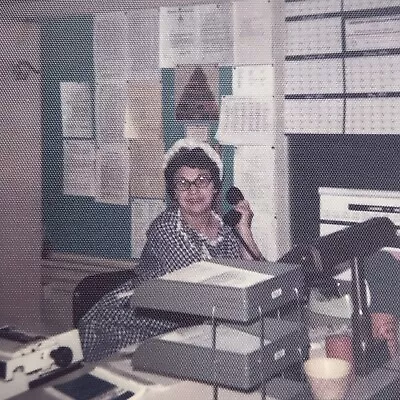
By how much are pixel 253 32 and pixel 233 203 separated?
2.38ft

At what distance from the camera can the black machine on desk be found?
143cm

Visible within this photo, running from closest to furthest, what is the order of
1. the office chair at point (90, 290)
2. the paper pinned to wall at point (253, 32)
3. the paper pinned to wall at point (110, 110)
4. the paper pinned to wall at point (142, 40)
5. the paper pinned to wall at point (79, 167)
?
the office chair at point (90, 290), the paper pinned to wall at point (253, 32), the paper pinned to wall at point (142, 40), the paper pinned to wall at point (110, 110), the paper pinned to wall at point (79, 167)

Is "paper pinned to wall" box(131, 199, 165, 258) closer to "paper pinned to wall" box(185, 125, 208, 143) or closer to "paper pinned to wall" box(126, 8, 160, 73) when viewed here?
"paper pinned to wall" box(185, 125, 208, 143)

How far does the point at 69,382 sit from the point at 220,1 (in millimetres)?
1842

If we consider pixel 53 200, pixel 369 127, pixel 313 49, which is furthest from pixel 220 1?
pixel 53 200

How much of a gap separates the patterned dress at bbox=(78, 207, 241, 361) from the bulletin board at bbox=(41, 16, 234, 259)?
53cm

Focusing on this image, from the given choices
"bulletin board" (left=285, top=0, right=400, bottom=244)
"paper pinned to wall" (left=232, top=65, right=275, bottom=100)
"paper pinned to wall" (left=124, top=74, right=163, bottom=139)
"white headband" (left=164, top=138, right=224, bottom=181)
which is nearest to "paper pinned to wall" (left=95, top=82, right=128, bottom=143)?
"paper pinned to wall" (left=124, top=74, right=163, bottom=139)

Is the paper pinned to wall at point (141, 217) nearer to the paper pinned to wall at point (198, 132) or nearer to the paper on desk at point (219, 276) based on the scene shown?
the paper pinned to wall at point (198, 132)

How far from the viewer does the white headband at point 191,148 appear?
2814mm

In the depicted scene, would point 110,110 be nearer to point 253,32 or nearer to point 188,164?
point 188,164

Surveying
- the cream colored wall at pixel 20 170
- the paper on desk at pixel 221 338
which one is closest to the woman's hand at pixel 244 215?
the cream colored wall at pixel 20 170

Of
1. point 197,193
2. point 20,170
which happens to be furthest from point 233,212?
point 20,170

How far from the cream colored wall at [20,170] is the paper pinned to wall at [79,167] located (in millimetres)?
163

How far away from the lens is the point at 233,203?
2.82m
